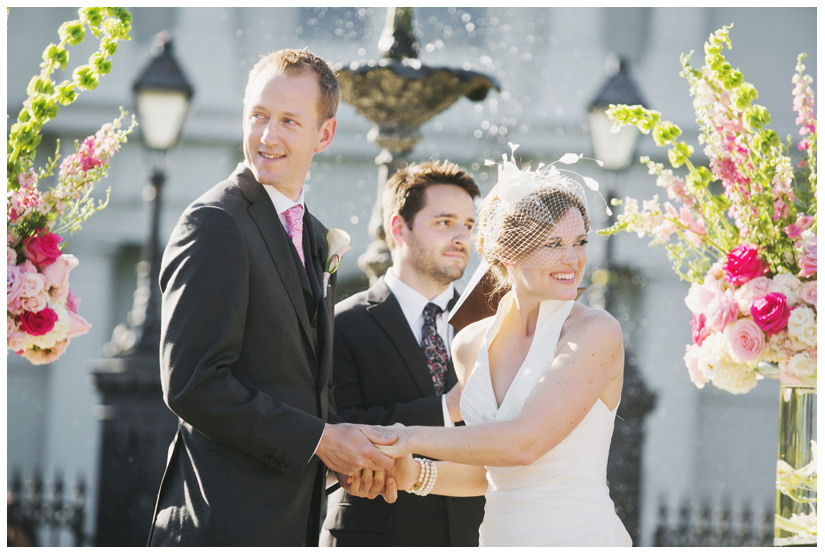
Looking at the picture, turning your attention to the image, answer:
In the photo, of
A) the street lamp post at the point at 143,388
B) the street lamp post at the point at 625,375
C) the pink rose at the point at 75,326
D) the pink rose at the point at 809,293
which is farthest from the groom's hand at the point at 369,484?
the street lamp post at the point at 143,388

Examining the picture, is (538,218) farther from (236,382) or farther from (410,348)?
(236,382)

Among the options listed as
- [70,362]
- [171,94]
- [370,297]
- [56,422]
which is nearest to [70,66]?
[70,362]

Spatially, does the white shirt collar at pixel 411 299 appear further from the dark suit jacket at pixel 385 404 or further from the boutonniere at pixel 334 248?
the boutonniere at pixel 334 248

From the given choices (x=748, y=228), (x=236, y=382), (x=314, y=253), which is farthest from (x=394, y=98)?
(x=236, y=382)

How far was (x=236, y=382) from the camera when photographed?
3115 mm

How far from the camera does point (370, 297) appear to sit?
4590 millimetres

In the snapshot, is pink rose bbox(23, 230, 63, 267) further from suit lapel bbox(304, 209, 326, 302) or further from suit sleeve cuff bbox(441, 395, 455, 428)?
suit sleeve cuff bbox(441, 395, 455, 428)

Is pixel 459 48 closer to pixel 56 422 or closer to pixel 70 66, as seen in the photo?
pixel 70 66

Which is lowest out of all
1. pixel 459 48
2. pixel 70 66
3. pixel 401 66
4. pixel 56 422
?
pixel 56 422

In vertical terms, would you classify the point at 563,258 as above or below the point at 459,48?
below

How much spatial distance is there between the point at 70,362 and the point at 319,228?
39.7 ft

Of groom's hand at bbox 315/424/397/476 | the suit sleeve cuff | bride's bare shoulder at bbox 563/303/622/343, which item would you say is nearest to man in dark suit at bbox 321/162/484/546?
the suit sleeve cuff

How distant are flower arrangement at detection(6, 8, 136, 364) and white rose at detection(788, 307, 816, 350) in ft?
8.06

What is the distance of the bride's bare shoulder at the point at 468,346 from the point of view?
3873 millimetres
